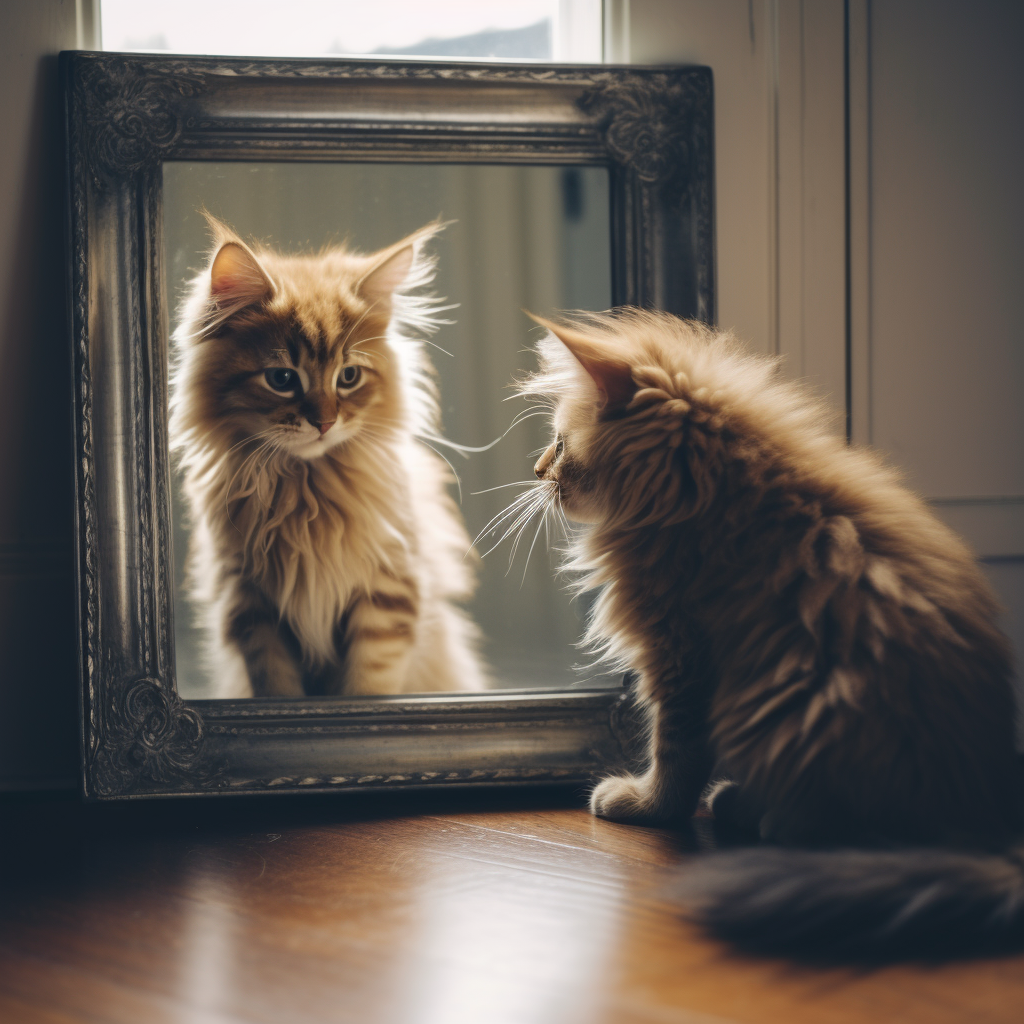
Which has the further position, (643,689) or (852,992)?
(643,689)

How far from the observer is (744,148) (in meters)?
1.37

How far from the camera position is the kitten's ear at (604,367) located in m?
0.97

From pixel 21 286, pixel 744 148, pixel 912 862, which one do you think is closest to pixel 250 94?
pixel 21 286

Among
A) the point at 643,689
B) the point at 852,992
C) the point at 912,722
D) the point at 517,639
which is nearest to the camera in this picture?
the point at 852,992

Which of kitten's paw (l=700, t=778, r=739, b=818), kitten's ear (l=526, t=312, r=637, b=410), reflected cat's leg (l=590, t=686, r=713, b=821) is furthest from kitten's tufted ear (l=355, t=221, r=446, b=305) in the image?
kitten's paw (l=700, t=778, r=739, b=818)

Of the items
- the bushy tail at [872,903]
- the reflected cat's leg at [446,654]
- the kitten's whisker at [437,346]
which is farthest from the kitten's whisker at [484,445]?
the bushy tail at [872,903]

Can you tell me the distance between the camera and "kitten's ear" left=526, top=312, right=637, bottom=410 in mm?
967

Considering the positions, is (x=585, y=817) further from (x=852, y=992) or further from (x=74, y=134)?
(x=74, y=134)

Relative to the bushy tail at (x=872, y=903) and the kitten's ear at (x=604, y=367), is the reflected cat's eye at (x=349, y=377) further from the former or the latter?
the bushy tail at (x=872, y=903)

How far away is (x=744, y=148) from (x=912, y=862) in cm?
104

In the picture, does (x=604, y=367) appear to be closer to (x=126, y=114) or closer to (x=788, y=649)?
(x=788, y=649)

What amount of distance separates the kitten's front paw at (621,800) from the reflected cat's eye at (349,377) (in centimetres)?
62

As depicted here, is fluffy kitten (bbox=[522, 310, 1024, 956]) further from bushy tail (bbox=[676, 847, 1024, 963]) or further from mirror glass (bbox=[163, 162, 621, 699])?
mirror glass (bbox=[163, 162, 621, 699])

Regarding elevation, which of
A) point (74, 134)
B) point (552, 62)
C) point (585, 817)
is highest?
point (552, 62)
